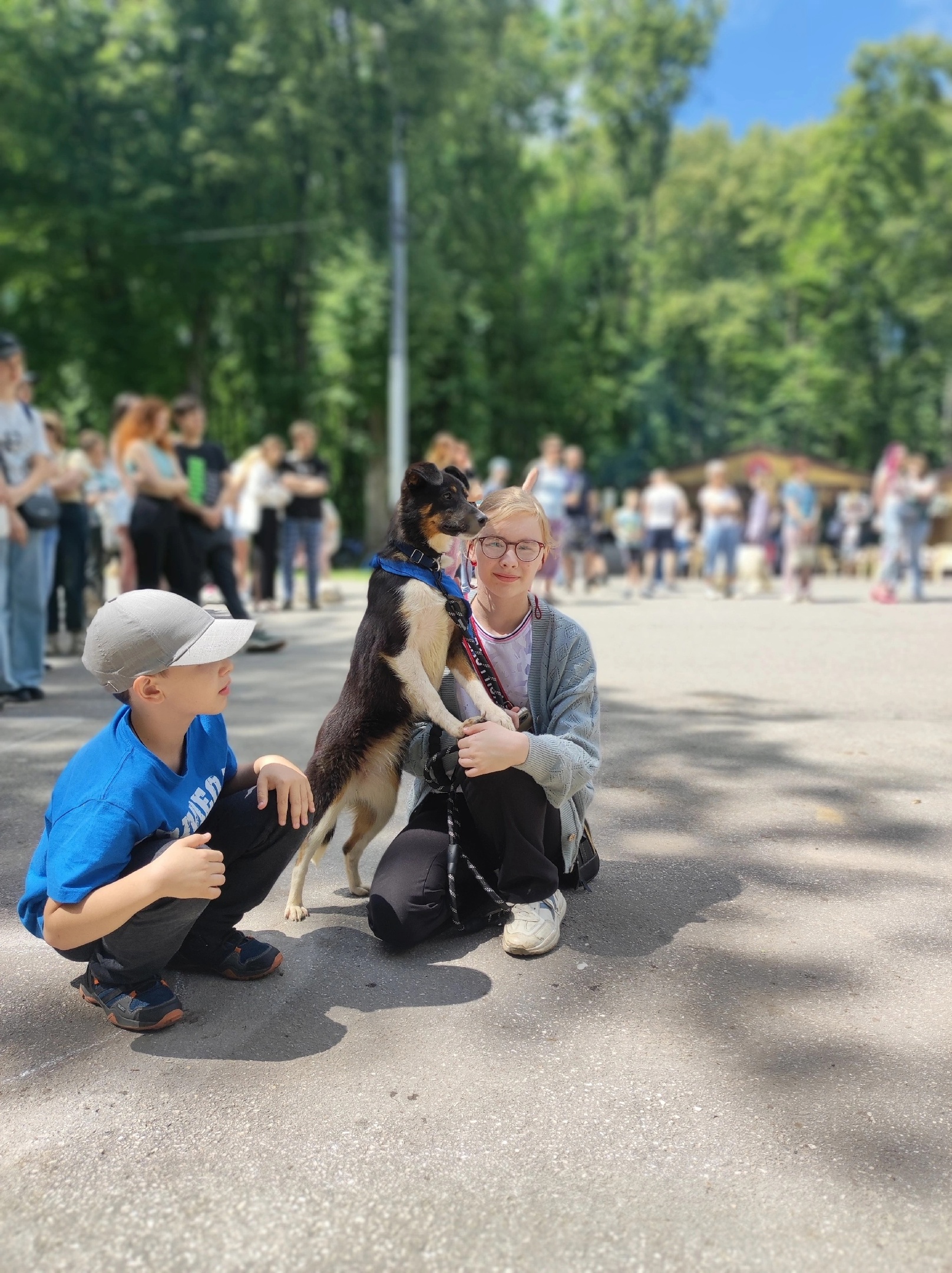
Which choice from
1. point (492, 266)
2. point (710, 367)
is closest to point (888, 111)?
point (710, 367)

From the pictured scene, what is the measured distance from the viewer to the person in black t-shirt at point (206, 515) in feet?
28.7

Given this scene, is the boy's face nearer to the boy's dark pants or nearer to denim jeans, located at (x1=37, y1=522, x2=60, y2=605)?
the boy's dark pants

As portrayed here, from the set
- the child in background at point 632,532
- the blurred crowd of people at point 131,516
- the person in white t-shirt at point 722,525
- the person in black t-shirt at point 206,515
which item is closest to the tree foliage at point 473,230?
the child in background at point 632,532

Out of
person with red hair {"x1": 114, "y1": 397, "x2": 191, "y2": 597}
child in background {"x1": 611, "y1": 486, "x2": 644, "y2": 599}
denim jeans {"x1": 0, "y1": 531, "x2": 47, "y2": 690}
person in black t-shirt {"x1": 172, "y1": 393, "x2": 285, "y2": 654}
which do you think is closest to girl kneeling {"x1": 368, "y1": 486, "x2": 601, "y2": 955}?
denim jeans {"x1": 0, "y1": 531, "x2": 47, "y2": 690}

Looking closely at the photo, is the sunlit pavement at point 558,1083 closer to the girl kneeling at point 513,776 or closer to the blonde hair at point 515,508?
the girl kneeling at point 513,776

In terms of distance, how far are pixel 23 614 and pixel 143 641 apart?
485 cm

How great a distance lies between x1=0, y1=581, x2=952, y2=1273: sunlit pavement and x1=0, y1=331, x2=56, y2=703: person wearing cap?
2.57 meters

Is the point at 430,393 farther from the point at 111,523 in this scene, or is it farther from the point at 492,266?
the point at 111,523

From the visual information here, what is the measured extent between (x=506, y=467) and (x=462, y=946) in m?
12.9

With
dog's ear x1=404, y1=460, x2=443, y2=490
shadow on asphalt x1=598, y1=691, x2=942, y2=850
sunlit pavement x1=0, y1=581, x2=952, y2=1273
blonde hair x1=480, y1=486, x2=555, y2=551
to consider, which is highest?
dog's ear x1=404, y1=460, x2=443, y2=490

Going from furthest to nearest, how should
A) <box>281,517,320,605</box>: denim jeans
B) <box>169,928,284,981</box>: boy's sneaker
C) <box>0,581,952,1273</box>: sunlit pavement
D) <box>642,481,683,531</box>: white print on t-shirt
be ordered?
<box>642,481,683,531</box>: white print on t-shirt
<box>281,517,320,605</box>: denim jeans
<box>169,928,284,981</box>: boy's sneaker
<box>0,581,952,1273</box>: sunlit pavement

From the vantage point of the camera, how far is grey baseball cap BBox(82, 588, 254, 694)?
271 centimetres

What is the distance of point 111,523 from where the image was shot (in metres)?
11.3

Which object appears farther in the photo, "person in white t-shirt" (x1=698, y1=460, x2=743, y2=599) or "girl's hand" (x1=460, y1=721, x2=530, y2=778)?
"person in white t-shirt" (x1=698, y1=460, x2=743, y2=599)
